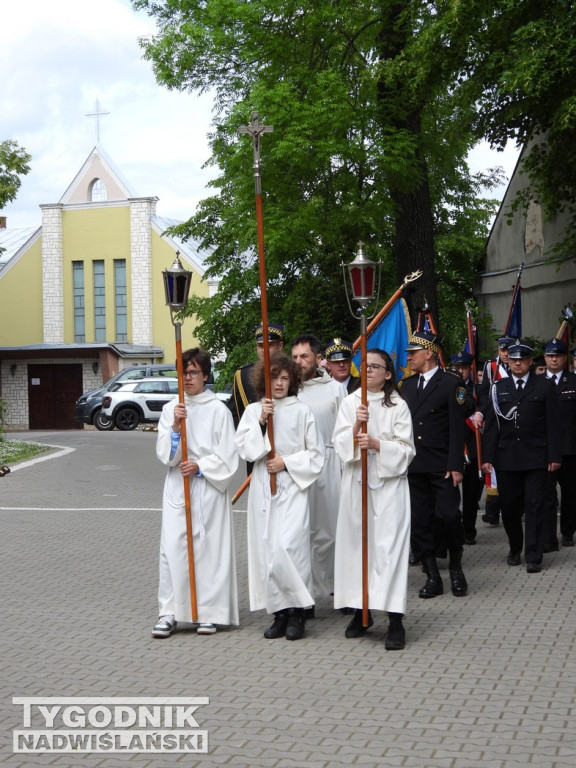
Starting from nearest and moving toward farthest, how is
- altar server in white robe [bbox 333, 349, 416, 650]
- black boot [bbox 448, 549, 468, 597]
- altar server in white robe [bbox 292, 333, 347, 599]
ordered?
altar server in white robe [bbox 333, 349, 416, 650]
altar server in white robe [bbox 292, 333, 347, 599]
black boot [bbox 448, 549, 468, 597]

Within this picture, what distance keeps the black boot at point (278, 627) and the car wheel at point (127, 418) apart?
27141 millimetres

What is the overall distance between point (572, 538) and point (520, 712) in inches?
229

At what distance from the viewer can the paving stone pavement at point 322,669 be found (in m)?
5.16

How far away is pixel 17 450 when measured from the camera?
74.9 feet

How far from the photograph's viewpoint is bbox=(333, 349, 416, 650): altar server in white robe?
720 centimetres

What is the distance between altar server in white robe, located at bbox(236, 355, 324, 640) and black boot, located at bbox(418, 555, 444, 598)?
142 centimetres

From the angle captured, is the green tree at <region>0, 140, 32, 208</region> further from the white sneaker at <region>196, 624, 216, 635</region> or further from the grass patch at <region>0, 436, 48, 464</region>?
the white sneaker at <region>196, 624, 216, 635</region>

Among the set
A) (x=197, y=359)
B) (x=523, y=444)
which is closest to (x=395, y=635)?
(x=197, y=359)

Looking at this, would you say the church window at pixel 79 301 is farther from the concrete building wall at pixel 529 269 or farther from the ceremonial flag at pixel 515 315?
the ceremonial flag at pixel 515 315

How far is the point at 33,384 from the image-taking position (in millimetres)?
45375

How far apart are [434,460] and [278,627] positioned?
1.94 metres

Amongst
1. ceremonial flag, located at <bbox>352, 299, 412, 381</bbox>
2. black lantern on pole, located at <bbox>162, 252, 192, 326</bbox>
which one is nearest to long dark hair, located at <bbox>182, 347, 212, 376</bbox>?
black lantern on pole, located at <bbox>162, 252, 192, 326</bbox>

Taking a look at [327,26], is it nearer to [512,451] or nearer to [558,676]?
[512,451]

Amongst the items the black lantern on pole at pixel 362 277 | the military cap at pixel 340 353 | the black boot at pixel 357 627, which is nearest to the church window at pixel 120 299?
the military cap at pixel 340 353
